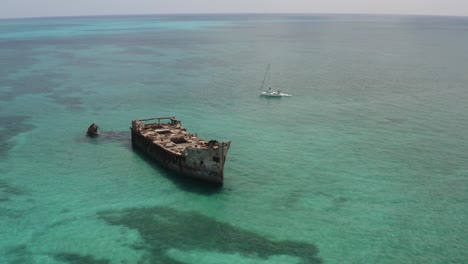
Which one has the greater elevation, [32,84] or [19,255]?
[32,84]

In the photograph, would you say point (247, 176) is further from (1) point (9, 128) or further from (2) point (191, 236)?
(1) point (9, 128)

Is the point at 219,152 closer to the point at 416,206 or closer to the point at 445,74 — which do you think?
the point at 416,206

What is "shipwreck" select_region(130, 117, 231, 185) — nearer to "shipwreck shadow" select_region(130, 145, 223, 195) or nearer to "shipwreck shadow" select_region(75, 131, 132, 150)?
"shipwreck shadow" select_region(130, 145, 223, 195)

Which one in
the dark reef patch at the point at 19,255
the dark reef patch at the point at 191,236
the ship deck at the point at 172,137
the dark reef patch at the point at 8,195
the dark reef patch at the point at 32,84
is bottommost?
the dark reef patch at the point at 19,255

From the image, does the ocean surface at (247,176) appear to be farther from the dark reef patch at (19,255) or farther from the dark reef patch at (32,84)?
the dark reef patch at (32,84)

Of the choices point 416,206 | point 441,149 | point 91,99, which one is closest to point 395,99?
point 441,149

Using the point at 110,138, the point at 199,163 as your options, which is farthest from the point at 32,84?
the point at 199,163

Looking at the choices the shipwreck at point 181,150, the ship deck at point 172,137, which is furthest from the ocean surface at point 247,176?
the ship deck at point 172,137

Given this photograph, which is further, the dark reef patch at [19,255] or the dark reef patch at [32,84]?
the dark reef patch at [32,84]
